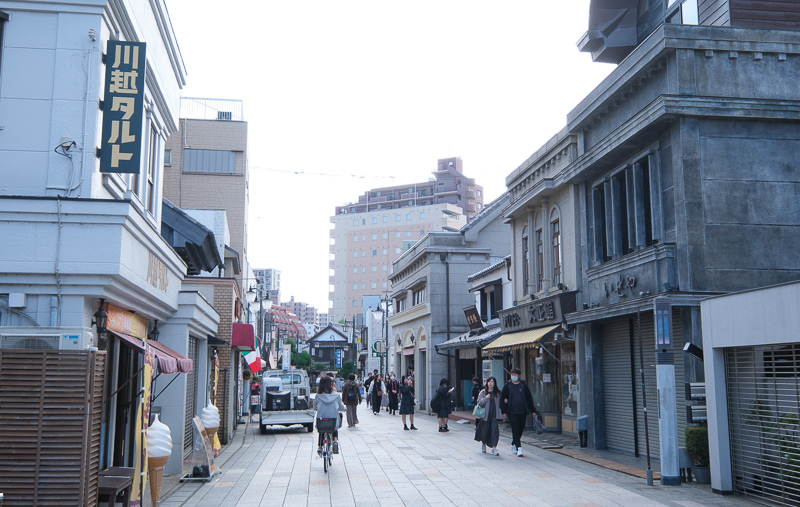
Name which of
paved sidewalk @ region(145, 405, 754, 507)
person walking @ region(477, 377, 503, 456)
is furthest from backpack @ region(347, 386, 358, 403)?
person walking @ region(477, 377, 503, 456)

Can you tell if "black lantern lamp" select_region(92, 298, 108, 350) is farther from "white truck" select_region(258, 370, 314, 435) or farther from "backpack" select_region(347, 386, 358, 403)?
"backpack" select_region(347, 386, 358, 403)

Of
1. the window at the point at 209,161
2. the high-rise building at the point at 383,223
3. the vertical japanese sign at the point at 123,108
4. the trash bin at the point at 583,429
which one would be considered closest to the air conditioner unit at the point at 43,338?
the vertical japanese sign at the point at 123,108

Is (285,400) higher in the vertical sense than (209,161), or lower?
lower

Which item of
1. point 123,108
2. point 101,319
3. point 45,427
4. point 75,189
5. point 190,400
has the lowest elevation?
point 190,400

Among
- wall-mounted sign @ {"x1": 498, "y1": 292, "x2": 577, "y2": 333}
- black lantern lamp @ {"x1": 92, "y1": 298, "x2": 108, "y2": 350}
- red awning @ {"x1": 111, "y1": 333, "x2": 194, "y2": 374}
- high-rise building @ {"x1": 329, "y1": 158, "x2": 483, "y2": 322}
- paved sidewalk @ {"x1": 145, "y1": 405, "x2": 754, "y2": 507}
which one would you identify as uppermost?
high-rise building @ {"x1": 329, "y1": 158, "x2": 483, "y2": 322}

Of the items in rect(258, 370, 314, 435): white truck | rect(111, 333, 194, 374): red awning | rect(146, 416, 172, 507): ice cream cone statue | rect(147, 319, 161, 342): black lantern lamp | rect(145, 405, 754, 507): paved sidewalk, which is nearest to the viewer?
rect(111, 333, 194, 374): red awning

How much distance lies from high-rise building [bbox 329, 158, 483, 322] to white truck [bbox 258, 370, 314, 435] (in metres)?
75.2

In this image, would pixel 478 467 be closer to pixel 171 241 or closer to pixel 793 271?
pixel 793 271

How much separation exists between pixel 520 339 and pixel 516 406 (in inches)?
204

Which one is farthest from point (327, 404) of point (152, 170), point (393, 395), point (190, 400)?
point (393, 395)

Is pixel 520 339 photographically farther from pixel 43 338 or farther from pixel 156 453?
pixel 43 338

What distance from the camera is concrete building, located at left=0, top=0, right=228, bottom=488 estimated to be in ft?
27.6

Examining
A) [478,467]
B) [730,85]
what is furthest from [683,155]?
[478,467]

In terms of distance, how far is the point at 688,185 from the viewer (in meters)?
14.2
